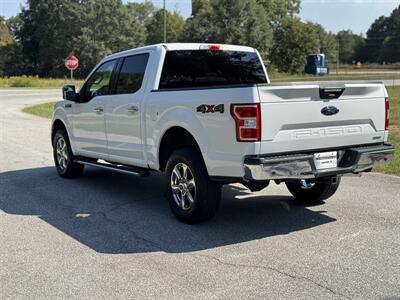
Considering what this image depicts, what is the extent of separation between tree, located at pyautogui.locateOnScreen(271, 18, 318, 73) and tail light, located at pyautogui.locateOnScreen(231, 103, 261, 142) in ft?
274

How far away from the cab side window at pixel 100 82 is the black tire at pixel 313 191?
9.52 feet

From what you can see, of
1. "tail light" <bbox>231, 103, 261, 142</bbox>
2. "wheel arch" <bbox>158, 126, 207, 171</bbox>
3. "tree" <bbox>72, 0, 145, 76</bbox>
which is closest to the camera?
"tail light" <bbox>231, 103, 261, 142</bbox>

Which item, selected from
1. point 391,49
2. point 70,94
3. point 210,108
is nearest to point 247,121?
point 210,108

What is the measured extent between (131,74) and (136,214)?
6.11ft

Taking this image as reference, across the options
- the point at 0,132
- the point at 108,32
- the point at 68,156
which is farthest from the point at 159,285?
the point at 108,32

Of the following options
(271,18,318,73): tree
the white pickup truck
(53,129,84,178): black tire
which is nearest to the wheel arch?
the white pickup truck

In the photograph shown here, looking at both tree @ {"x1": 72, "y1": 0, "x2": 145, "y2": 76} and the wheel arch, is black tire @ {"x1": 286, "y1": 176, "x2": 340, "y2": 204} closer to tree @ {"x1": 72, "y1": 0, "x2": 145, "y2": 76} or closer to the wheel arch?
the wheel arch

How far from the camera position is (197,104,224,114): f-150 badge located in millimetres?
5203

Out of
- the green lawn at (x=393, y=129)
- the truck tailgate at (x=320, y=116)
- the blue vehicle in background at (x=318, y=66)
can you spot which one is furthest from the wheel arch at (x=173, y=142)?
the blue vehicle in background at (x=318, y=66)

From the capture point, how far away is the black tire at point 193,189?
5.67 metres

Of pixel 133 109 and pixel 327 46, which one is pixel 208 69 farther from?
pixel 327 46

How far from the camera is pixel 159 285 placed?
4.22m

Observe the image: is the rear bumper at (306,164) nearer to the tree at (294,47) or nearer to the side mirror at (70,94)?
the side mirror at (70,94)

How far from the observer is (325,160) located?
545cm
